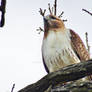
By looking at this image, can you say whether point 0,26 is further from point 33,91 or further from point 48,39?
point 48,39

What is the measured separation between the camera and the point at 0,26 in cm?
107

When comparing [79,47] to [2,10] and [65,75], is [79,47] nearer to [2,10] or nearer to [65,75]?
[65,75]

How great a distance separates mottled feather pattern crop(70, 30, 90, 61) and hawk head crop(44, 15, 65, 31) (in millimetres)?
360

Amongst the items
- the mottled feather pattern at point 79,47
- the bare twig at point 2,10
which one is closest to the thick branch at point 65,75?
the bare twig at point 2,10

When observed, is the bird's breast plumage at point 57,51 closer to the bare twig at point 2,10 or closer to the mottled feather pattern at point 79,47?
the mottled feather pattern at point 79,47

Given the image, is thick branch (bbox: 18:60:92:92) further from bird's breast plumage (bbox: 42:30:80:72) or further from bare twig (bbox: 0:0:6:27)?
bird's breast plumage (bbox: 42:30:80:72)

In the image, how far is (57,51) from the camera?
170 inches

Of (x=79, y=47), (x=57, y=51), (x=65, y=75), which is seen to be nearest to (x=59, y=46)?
(x=57, y=51)

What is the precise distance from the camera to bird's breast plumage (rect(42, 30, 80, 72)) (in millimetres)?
4312

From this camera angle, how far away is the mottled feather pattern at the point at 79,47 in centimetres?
463

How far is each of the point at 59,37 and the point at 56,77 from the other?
2700mm

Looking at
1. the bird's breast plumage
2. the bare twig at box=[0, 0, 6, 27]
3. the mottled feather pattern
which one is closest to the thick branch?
the bare twig at box=[0, 0, 6, 27]

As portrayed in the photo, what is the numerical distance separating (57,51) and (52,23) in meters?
0.80

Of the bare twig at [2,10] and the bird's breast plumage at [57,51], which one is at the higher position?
the bare twig at [2,10]
